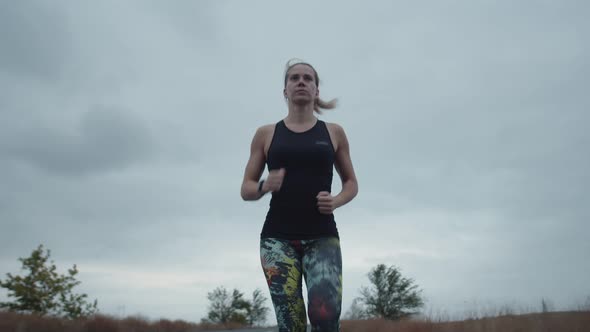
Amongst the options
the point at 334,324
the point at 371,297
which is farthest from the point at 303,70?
the point at 371,297

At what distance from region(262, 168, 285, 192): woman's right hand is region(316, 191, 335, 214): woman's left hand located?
248 millimetres

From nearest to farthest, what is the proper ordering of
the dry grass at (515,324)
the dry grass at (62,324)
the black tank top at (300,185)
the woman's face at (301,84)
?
1. the black tank top at (300,185)
2. the woman's face at (301,84)
3. the dry grass at (515,324)
4. the dry grass at (62,324)

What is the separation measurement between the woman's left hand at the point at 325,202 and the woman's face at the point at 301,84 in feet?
2.60

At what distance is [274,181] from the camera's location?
2912 mm

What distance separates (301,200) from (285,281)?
52 centimetres

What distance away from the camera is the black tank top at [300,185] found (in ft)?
9.98

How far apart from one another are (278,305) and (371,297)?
34.0 metres

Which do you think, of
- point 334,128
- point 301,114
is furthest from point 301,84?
point 334,128

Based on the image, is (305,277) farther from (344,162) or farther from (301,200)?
(344,162)

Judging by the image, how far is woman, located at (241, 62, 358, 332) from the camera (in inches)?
113

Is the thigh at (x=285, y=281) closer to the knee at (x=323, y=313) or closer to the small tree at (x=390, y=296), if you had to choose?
the knee at (x=323, y=313)

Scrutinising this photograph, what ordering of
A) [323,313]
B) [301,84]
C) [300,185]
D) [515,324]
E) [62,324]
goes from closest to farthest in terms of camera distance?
[323,313] < [300,185] < [301,84] < [515,324] < [62,324]

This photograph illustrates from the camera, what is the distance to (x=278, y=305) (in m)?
2.89

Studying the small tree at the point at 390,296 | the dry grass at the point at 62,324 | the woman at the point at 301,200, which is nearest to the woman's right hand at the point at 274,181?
the woman at the point at 301,200
